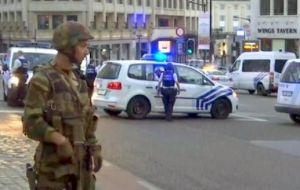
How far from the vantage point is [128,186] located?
9.16 m

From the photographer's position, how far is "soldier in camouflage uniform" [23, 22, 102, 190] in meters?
4.53

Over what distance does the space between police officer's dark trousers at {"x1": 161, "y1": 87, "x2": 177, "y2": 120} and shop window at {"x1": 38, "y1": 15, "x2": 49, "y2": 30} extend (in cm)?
6979

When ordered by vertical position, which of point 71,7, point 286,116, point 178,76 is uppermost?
point 71,7

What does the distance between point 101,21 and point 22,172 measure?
8340 cm

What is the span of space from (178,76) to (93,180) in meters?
15.2

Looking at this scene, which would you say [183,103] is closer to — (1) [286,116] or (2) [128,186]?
(1) [286,116]

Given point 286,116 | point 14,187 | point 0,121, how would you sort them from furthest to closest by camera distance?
1. point 286,116
2. point 0,121
3. point 14,187

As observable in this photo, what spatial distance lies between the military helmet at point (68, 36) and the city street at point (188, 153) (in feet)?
13.8

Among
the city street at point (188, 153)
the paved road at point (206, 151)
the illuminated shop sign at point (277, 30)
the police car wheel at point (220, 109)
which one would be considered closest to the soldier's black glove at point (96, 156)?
the city street at point (188, 153)

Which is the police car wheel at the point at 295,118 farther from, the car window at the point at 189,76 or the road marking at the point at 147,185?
the road marking at the point at 147,185

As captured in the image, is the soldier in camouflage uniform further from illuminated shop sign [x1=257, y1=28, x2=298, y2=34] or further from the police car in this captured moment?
illuminated shop sign [x1=257, y1=28, x2=298, y2=34]

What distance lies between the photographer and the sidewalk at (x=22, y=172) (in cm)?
894

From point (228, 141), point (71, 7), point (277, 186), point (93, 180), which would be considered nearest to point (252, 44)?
point (71, 7)

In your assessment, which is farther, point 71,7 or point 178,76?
point 71,7
